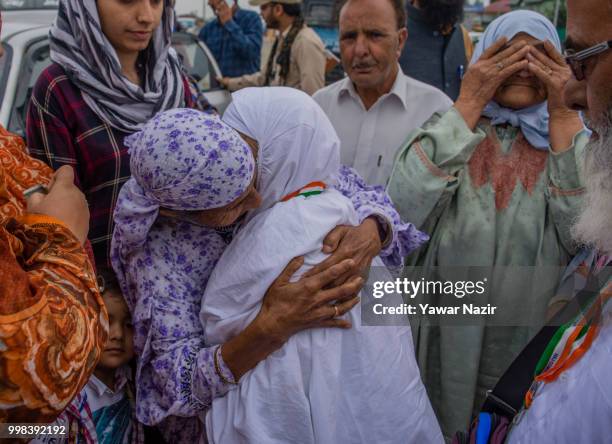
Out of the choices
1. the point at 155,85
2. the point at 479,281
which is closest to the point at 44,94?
the point at 155,85

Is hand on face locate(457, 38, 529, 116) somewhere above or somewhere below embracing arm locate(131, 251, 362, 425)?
above

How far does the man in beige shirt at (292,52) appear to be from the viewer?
514cm

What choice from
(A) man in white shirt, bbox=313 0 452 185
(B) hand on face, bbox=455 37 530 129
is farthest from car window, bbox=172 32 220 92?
(B) hand on face, bbox=455 37 530 129

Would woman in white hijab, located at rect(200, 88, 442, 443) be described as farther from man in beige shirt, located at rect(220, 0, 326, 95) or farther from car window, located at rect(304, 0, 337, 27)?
car window, located at rect(304, 0, 337, 27)

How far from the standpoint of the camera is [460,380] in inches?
86.7

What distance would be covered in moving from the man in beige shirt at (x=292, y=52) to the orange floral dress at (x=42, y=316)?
4.10 metres

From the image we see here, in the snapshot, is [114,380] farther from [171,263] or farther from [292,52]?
[292,52]

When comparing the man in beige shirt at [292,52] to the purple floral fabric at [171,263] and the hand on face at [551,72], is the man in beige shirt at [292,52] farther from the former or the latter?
the purple floral fabric at [171,263]

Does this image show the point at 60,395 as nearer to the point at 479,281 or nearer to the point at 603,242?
the point at 603,242

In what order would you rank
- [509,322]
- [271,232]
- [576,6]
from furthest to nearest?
[509,322]
[271,232]
[576,6]

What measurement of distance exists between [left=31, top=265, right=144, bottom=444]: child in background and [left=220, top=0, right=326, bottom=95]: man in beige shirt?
11.7ft

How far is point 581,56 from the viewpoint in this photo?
1289mm

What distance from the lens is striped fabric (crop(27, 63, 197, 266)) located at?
2.09 m

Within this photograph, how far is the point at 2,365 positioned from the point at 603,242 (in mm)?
1218
